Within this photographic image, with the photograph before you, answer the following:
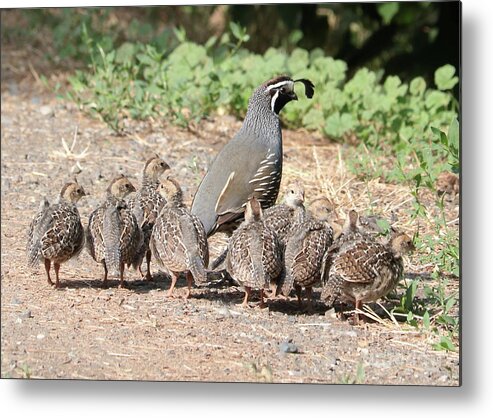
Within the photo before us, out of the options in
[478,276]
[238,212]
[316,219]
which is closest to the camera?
[478,276]

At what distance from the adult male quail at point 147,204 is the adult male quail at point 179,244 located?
168mm

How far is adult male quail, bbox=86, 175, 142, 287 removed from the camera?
5.26 m

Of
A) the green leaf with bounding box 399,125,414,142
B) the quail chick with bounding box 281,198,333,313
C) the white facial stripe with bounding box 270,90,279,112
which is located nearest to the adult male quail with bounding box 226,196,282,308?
the quail chick with bounding box 281,198,333,313

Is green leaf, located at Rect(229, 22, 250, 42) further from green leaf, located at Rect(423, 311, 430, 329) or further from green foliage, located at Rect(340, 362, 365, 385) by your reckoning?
green foliage, located at Rect(340, 362, 365, 385)

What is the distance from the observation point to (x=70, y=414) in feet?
15.9

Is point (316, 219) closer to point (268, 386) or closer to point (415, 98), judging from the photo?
point (268, 386)

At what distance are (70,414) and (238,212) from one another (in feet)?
4.62

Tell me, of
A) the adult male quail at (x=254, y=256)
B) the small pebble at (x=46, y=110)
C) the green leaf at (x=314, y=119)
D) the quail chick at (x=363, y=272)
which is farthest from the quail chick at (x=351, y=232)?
the small pebble at (x=46, y=110)

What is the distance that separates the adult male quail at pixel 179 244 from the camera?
5.16m

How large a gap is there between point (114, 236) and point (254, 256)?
2.10 feet

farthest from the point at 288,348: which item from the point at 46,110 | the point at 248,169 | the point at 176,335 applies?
the point at 46,110

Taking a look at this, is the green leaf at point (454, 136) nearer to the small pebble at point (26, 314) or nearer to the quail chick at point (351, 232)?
the quail chick at point (351, 232)

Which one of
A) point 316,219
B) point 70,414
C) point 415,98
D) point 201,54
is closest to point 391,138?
point 415,98

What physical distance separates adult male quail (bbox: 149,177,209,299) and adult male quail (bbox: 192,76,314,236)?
36cm
